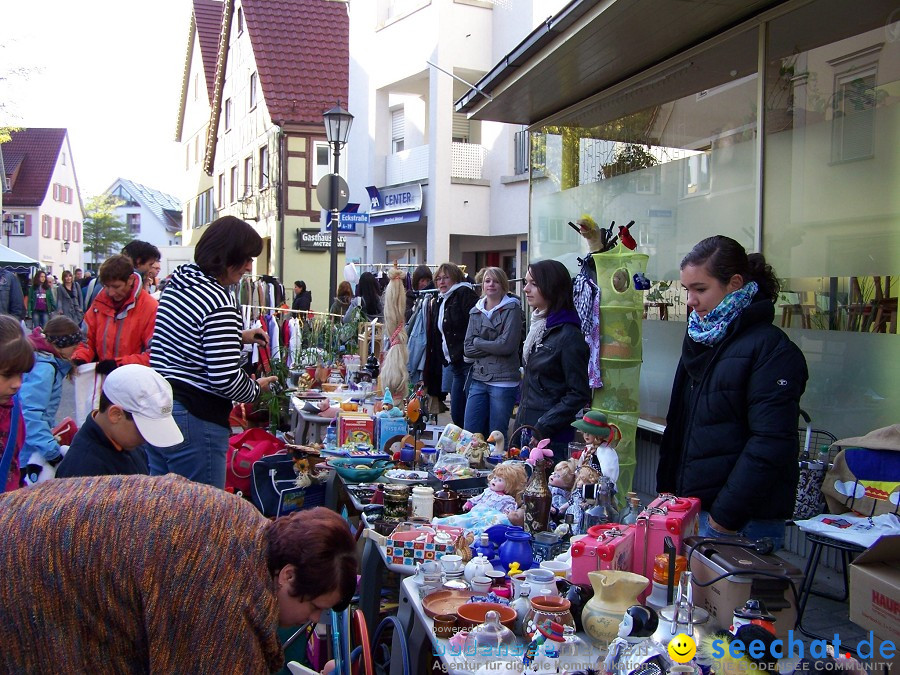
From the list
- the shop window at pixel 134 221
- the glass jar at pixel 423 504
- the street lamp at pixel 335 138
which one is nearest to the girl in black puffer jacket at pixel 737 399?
the glass jar at pixel 423 504

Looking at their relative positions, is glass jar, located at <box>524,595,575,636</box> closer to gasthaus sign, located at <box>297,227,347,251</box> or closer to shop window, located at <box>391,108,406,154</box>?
shop window, located at <box>391,108,406,154</box>

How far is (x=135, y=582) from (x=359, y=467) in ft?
8.18

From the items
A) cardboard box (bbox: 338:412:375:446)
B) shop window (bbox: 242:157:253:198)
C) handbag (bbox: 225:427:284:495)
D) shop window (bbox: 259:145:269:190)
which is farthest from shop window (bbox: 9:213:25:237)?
cardboard box (bbox: 338:412:375:446)

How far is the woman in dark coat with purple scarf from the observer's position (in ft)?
14.4

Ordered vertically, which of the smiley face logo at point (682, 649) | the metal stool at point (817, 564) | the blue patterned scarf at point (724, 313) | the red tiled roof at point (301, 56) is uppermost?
the red tiled roof at point (301, 56)

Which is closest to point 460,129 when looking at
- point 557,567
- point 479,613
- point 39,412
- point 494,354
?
point 494,354

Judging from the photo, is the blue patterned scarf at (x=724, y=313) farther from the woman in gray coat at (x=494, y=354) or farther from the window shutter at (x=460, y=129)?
the window shutter at (x=460, y=129)

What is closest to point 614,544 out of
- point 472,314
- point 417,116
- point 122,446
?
point 122,446

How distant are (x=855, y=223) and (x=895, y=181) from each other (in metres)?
0.31

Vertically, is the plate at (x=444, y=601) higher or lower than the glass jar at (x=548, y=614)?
lower

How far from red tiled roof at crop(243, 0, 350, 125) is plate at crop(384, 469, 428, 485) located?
64.3 ft

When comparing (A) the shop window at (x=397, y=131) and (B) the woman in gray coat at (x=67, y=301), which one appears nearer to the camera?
(A) the shop window at (x=397, y=131)

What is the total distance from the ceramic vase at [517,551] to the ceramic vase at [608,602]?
1.54 ft

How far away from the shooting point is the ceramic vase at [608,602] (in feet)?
7.03
